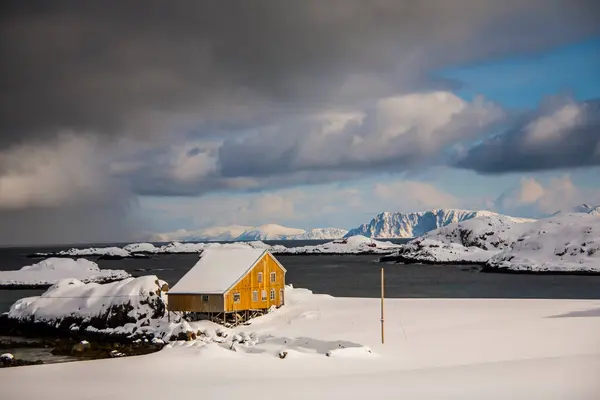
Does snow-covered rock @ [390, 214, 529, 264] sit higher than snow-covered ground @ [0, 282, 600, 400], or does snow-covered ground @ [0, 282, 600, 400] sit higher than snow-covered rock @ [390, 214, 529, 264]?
snow-covered rock @ [390, 214, 529, 264]

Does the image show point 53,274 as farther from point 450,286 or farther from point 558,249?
point 558,249

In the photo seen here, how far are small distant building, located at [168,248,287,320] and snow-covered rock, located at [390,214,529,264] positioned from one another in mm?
124266

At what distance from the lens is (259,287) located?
53.5 metres

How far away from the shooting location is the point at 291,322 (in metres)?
49.5

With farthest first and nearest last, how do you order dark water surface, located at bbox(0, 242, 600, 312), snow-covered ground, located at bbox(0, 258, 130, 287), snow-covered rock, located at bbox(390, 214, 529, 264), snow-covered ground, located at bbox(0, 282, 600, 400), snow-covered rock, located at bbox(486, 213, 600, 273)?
snow-covered rock, located at bbox(390, 214, 529, 264), snow-covered rock, located at bbox(486, 213, 600, 273), snow-covered ground, located at bbox(0, 258, 130, 287), dark water surface, located at bbox(0, 242, 600, 312), snow-covered ground, located at bbox(0, 282, 600, 400)

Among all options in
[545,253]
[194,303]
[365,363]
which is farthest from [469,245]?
[365,363]

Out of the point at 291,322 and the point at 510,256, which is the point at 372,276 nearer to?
the point at 510,256

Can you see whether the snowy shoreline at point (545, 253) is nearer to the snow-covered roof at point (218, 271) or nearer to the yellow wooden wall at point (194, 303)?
the snow-covered roof at point (218, 271)

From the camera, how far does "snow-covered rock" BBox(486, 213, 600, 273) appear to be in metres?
134

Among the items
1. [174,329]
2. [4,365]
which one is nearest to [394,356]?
[174,329]

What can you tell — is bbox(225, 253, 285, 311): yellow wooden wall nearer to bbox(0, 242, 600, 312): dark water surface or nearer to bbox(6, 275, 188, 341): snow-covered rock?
bbox(6, 275, 188, 341): snow-covered rock

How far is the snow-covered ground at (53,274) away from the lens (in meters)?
108

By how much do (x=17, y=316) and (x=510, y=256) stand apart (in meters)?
113

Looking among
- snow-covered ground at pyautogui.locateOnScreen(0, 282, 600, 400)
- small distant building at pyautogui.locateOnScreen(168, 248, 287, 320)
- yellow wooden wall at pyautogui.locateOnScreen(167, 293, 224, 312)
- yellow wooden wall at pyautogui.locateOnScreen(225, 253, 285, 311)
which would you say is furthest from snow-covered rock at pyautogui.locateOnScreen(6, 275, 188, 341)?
snow-covered ground at pyautogui.locateOnScreen(0, 282, 600, 400)
